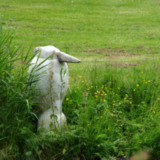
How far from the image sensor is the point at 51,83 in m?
3.93

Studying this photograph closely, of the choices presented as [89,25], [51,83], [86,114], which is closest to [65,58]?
[51,83]

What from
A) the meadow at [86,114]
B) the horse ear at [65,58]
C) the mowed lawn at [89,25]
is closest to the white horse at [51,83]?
the horse ear at [65,58]

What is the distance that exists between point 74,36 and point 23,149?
10.9 meters

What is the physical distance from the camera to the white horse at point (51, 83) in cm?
392

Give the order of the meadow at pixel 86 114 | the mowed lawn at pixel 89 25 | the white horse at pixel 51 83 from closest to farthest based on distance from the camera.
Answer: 1. the meadow at pixel 86 114
2. the white horse at pixel 51 83
3. the mowed lawn at pixel 89 25

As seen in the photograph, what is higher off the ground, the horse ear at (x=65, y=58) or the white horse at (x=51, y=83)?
the horse ear at (x=65, y=58)

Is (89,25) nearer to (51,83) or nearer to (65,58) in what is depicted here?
(65,58)

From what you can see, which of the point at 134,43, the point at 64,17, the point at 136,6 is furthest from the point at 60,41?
the point at 136,6

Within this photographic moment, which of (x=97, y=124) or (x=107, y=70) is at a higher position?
(x=107, y=70)

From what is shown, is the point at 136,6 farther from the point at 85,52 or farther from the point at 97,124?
the point at 97,124

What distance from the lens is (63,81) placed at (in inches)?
158

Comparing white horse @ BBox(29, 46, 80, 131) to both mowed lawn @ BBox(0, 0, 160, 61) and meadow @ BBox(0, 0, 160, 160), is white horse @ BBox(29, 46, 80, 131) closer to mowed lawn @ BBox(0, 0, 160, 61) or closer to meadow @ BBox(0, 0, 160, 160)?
meadow @ BBox(0, 0, 160, 160)

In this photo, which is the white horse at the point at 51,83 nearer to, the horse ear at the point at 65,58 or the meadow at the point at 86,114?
the horse ear at the point at 65,58

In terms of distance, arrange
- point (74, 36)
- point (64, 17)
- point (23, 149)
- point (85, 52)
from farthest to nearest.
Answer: point (64, 17), point (74, 36), point (85, 52), point (23, 149)
